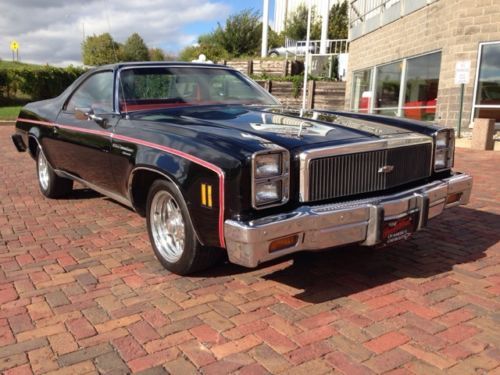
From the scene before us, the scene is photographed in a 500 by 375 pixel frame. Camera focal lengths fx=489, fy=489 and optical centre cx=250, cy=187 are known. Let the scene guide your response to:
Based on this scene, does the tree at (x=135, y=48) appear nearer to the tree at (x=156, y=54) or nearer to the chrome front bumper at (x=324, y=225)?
the tree at (x=156, y=54)

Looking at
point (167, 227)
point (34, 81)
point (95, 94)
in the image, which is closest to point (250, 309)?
point (167, 227)

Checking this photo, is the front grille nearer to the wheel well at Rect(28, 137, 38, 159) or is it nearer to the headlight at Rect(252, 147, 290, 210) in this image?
the headlight at Rect(252, 147, 290, 210)

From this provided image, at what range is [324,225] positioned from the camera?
2.83m

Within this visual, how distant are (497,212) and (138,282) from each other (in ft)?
12.7

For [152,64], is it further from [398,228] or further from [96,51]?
[96,51]

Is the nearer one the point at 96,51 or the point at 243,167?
the point at 243,167

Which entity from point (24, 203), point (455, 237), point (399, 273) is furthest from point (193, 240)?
point (24, 203)

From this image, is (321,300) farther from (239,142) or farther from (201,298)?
(239,142)

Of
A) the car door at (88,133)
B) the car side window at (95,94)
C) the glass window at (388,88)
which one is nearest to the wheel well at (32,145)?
the car door at (88,133)

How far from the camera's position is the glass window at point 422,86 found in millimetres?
12617

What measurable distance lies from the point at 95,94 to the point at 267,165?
2.68 meters

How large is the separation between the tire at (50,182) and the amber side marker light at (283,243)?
377 centimetres

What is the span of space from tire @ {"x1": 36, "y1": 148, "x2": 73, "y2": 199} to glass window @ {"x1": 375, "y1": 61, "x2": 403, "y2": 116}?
11.2 m

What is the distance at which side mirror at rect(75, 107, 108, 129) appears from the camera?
4174 mm
